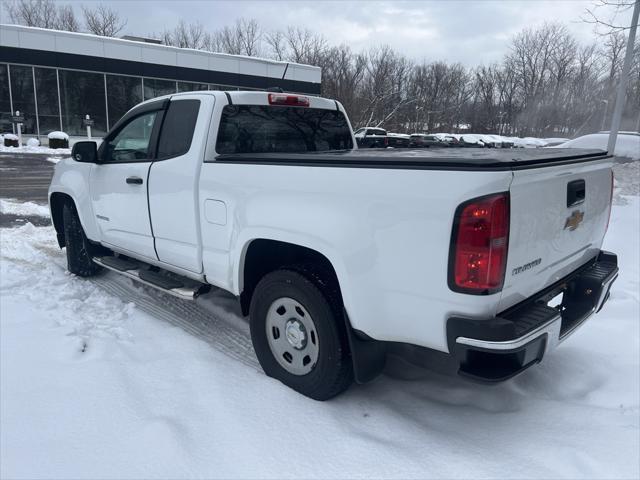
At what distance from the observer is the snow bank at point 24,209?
8753 mm

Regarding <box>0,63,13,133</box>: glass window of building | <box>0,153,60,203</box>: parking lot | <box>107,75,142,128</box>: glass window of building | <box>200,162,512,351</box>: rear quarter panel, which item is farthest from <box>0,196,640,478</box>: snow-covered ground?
<box>107,75,142,128</box>: glass window of building

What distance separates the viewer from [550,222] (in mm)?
2629

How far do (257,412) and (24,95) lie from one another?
27603mm

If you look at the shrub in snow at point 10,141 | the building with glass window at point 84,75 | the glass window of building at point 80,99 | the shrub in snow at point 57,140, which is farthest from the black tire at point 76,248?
the glass window of building at point 80,99

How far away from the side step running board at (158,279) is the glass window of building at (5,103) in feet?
80.5

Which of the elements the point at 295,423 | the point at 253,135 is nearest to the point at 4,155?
the point at 253,135

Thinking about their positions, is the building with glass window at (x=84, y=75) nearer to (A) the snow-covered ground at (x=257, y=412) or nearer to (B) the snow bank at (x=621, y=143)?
(B) the snow bank at (x=621, y=143)

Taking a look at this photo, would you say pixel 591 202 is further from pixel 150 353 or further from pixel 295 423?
pixel 150 353

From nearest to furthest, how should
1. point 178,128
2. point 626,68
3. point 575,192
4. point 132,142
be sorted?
point 575,192 → point 178,128 → point 132,142 → point 626,68

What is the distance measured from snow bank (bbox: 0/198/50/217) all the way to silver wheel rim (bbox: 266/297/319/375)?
709 centimetres

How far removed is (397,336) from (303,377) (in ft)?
2.67

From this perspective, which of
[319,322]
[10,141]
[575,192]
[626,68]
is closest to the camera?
[575,192]

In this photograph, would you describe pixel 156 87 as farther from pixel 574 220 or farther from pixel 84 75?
pixel 574 220

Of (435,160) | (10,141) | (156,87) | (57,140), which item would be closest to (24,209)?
(435,160)
